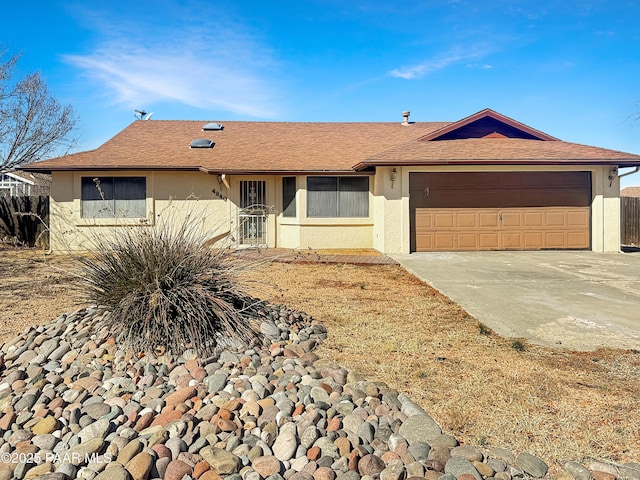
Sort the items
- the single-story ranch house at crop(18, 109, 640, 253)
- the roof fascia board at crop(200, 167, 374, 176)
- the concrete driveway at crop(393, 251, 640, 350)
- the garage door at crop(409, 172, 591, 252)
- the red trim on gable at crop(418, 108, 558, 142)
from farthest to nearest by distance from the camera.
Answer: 1. the red trim on gable at crop(418, 108, 558, 142)
2. the roof fascia board at crop(200, 167, 374, 176)
3. the garage door at crop(409, 172, 591, 252)
4. the single-story ranch house at crop(18, 109, 640, 253)
5. the concrete driveway at crop(393, 251, 640, 350)

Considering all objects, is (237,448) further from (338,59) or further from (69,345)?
(338,59)

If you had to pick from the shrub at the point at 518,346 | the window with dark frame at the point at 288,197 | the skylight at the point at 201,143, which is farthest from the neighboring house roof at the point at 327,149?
the shrub at the point at 518,346

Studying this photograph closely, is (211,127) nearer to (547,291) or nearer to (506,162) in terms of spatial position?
(506,162)

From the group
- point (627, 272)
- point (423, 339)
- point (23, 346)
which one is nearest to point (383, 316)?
point (423, 339)

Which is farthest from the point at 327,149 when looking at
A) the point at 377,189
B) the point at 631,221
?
the point at 631,221

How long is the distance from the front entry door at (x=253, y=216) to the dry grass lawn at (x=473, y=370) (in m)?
7.13

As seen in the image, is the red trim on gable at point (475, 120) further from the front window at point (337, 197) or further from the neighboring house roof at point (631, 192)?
the neighboring house roof at point (631, 192)

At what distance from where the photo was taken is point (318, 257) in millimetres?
11703

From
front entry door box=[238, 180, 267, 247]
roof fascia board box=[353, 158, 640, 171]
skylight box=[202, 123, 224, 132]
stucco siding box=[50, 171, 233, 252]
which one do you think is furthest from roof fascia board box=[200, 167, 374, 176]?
skylight box=[202, 123, 224, 132]

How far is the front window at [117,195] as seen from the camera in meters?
13.8

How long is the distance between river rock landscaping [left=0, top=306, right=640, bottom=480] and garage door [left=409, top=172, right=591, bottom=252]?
954 centimetres

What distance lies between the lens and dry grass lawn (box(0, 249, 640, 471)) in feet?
9.23

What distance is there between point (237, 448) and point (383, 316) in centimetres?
350

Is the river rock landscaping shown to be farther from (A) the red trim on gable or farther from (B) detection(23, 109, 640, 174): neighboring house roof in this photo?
(A) the red trim on gable
